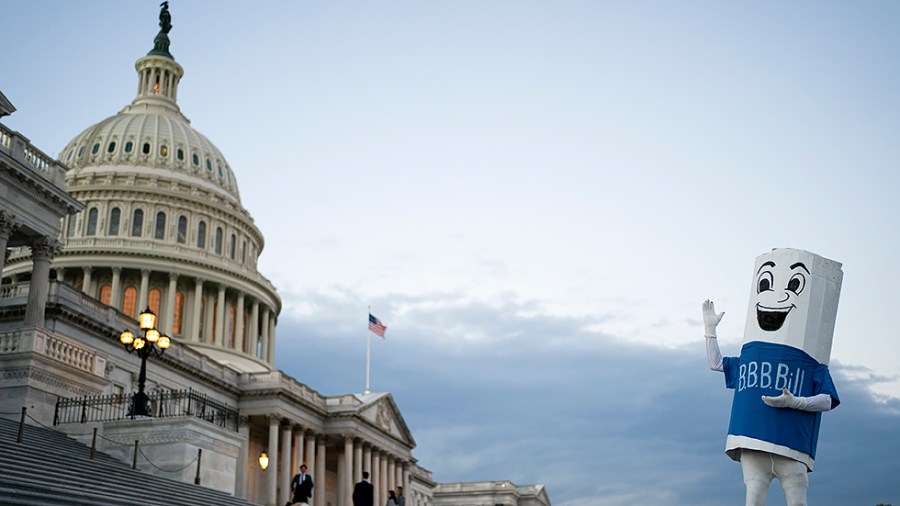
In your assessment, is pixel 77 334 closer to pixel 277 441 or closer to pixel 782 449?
pixel 277 441

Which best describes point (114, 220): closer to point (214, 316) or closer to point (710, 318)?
point (214, 316)

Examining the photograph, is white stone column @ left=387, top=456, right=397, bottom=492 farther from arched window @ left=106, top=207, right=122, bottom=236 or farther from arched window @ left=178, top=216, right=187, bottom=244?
arched window @ left=106, top=207, right=122, bottom=236

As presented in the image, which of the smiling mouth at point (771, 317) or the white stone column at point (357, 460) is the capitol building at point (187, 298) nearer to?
the white stone column at point (357, 460)

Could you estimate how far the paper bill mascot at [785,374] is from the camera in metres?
13.8

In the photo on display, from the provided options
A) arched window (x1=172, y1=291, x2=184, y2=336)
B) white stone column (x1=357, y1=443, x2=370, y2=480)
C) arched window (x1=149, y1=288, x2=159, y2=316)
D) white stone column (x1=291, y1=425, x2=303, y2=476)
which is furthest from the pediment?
arched window (x1=149, y1=288, x2=159, y2=316)

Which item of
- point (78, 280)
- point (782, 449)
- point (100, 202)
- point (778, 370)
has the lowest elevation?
point (782, 449)

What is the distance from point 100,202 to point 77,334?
3019cm

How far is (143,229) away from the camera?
75062 mm

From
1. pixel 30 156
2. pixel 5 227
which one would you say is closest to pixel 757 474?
pixel 5 227

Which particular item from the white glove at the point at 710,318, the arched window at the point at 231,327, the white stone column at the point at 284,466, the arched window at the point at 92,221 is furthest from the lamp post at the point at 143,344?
the arched window at the point at 92,221

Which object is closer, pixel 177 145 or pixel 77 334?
pixel 77 334

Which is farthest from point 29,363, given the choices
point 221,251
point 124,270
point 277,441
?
point 221,251

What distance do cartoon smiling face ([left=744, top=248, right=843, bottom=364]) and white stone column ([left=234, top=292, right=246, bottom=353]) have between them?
6617 centimetres

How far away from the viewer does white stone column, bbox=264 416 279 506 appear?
57969 millimetres
